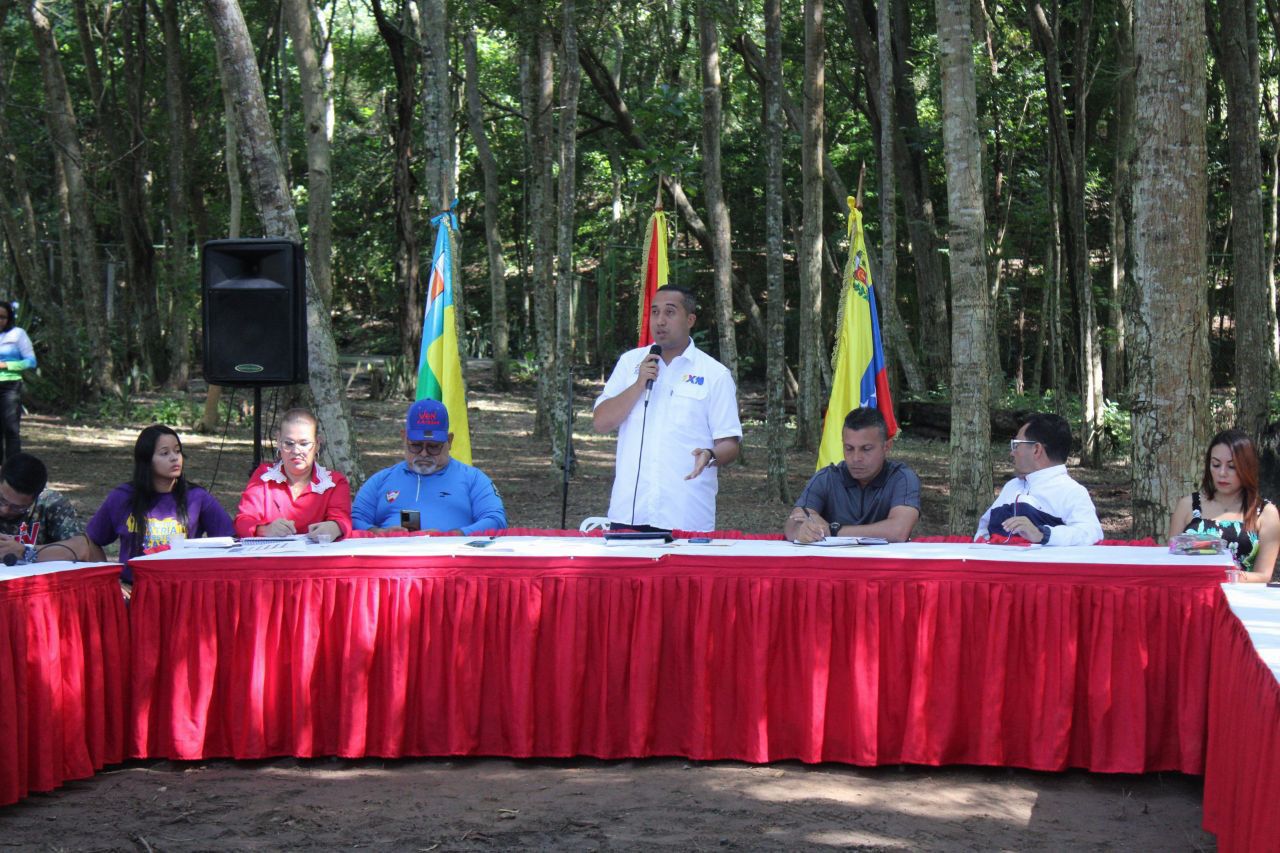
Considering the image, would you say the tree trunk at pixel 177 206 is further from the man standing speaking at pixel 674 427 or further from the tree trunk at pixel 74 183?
the man standing speaking at pixel 674 427

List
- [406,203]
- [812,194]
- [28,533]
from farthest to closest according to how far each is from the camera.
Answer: [406,203], [812,194], [28,533]

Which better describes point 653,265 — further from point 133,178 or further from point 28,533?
point 133,178

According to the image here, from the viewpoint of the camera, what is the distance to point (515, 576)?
5262 millimetres

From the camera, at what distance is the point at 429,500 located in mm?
6430

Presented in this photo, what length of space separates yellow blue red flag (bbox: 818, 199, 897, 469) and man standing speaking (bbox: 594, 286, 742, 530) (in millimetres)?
3099

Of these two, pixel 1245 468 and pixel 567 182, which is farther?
pixel 567 182

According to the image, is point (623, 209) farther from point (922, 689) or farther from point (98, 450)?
point (922, 689)

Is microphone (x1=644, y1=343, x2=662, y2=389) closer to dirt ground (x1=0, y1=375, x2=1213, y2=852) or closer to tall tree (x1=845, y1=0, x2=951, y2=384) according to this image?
dirt ground (x1=0, y1=375, x2=1213, y2=852)

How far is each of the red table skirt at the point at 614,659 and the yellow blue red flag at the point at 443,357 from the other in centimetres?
406

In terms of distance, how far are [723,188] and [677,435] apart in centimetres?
1679

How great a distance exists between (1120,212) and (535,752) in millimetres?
13107

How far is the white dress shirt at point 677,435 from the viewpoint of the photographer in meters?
6.11

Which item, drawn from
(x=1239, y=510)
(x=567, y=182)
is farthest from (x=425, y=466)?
(x=567, y=182)

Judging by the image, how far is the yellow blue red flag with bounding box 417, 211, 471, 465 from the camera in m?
9.30
